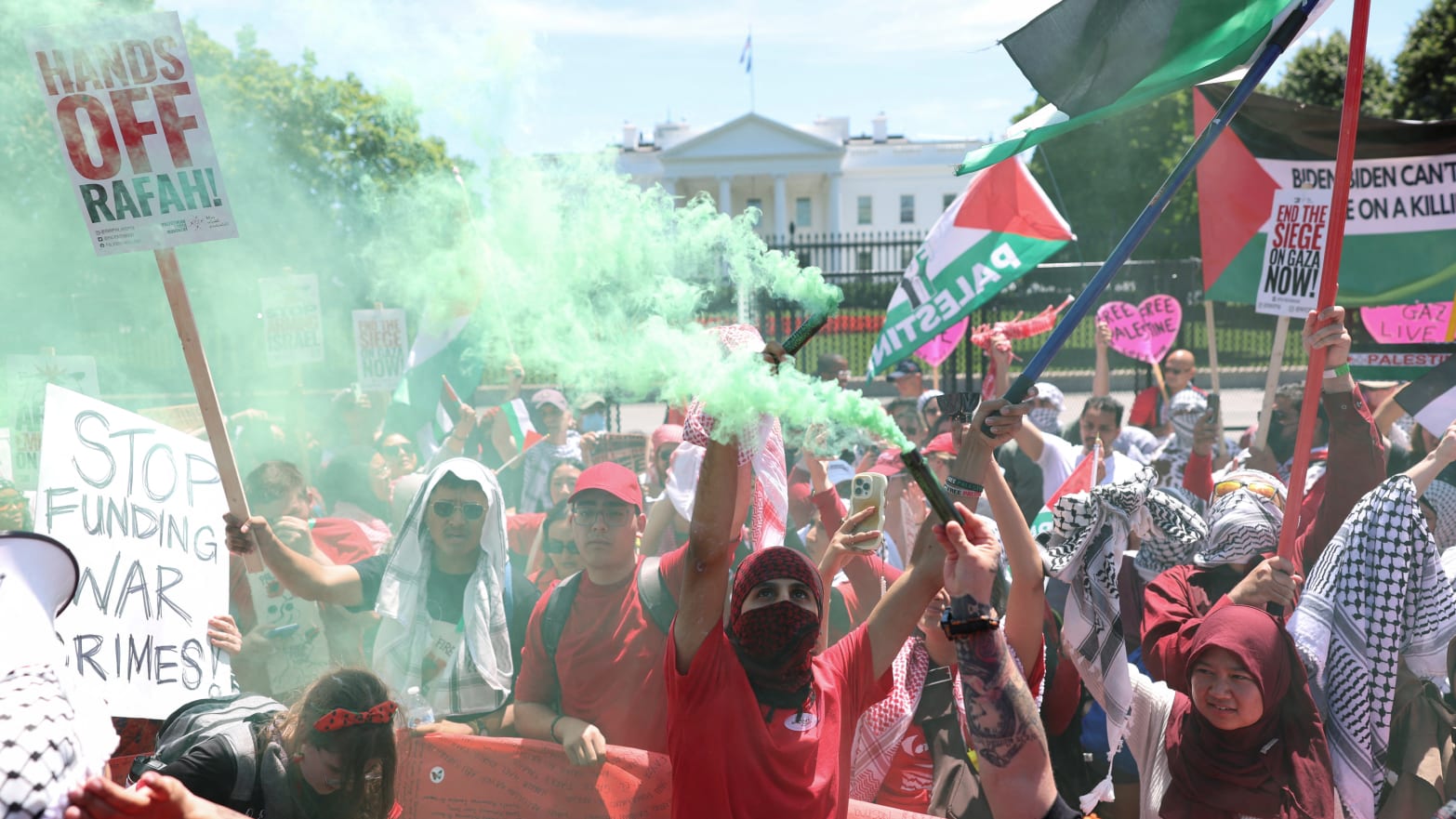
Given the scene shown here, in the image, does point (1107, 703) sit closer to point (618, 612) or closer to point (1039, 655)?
point (1039, 655)

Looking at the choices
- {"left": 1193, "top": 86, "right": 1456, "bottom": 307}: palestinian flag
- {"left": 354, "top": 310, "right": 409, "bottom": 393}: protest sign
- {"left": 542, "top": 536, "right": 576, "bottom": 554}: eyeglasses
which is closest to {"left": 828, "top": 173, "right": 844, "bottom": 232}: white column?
{"left": 354, "top": 310, "right": 409, "bottom": 393}: protest sign

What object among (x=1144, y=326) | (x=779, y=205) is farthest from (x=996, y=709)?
(x=779, y=205)

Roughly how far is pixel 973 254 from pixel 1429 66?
60.9ft

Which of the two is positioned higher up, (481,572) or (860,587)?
(481,572)

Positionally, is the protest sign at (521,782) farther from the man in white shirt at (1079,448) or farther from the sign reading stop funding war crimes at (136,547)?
the man in white shirt at (1079,448)

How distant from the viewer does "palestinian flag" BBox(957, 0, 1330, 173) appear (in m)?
3.37

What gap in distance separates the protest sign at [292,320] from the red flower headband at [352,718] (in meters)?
5.98

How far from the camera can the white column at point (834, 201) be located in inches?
2415

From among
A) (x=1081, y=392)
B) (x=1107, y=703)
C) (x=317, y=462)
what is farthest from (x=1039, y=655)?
(x=1081, y=392)

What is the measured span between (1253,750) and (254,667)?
346cm

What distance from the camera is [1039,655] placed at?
9.31ft

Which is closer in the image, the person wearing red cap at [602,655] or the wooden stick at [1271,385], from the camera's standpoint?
the person wearing red cap at [602,655]

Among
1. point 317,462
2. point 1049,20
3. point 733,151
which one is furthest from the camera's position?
point 733,151

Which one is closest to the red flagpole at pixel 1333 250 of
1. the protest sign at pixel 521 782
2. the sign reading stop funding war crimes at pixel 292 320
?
the protest sign at pixel 521 782
